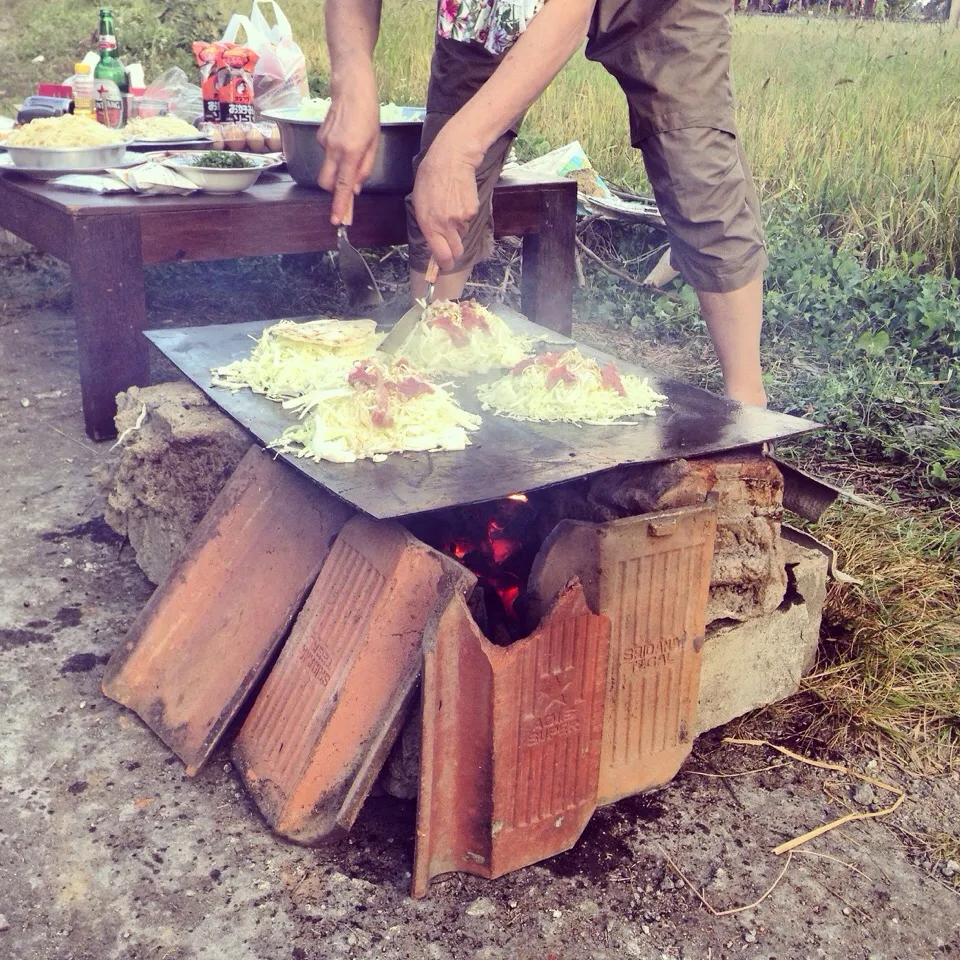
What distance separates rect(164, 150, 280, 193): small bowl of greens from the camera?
4191mm

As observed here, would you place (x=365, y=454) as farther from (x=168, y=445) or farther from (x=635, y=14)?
(x=635, y=14)

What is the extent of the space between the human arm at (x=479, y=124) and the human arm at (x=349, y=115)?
497 millimetres

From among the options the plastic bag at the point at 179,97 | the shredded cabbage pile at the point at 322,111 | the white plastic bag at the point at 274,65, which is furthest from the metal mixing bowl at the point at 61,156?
the plastic bag at the point at 179,97

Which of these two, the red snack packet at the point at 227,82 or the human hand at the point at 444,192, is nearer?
the human hand at the point at 444,192

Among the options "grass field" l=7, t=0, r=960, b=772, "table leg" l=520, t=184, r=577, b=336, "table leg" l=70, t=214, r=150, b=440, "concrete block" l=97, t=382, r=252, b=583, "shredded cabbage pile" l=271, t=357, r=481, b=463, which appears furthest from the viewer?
"table leg" l=520, t=184, r=577, b=336

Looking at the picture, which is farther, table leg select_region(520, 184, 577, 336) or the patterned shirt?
table leg select_region(520, 184, 577, 336)

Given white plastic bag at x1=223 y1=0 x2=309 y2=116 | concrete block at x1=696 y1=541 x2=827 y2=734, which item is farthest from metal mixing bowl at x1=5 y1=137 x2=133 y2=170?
concrete block at x1=696 y1=541 x2=827 y2=734

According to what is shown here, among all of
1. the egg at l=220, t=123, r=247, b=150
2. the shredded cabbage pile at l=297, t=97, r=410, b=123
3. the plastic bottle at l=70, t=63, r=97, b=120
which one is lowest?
the egg at l=220, t=123, r=247, b=150

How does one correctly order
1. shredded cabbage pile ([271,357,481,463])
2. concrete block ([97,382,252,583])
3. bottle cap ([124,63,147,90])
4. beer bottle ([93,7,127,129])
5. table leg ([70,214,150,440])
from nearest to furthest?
1. shredded cabbage pile ([271,357,481,463])
2. concrete block ([97,382,252,583])
3. table leg ([70,214,150,440])
4. beer bottle ([93,7,127,129])
5. bottle cap ([124,63,147,90])

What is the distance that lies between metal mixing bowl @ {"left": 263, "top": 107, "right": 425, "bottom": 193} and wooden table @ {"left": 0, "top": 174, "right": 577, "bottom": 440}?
0.38 feet

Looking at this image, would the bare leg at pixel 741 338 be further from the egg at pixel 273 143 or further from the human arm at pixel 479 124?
the egg at pixel 273 143

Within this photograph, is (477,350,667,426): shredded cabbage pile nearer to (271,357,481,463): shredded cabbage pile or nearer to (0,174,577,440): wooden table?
(271,357,481,463): shredded cabbage pile

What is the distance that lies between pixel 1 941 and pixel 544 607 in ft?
4.15

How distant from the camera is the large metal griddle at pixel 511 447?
2.24m
